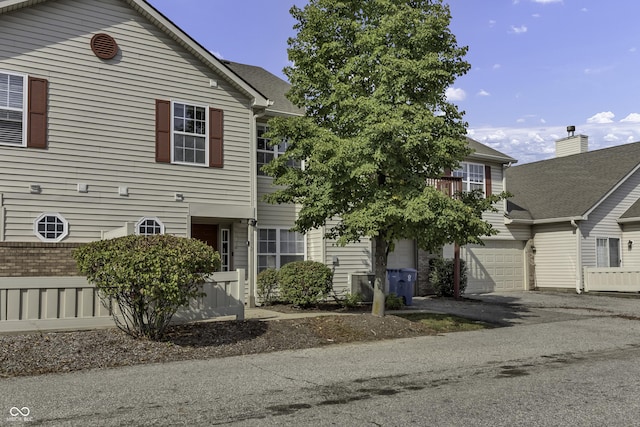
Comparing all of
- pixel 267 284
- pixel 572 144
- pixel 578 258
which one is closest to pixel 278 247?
pixel 267 284

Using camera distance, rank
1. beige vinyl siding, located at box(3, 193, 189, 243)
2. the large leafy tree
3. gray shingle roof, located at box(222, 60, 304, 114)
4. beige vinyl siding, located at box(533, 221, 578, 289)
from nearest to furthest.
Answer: the large leafy tree → beige vinyl siding, located at box(3, 193, 189, 243) → gray shingle roof, located at box(222, 60, 304, 114) → beige vinyl siding, located at box(533, 221, 578, 289)

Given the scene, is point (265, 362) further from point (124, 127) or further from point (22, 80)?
point (22, 80)

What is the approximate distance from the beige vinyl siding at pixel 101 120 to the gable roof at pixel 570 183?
14280mm

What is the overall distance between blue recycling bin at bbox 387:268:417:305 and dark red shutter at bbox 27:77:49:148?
959 cm

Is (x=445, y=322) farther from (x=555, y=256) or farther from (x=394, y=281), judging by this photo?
(x=555, y=256)

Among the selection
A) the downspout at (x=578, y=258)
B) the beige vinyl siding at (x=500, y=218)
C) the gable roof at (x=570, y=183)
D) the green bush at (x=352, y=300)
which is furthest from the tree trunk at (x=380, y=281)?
the downspout at (x=578, y=258)

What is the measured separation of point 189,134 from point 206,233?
9.05 feet

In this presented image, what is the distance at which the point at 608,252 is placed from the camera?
76.7 ft

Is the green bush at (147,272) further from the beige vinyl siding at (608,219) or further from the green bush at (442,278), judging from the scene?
the beige vinyl siding at (608,219)

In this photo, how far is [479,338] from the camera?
36.6ft

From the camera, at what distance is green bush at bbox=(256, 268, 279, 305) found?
1527 centimetres

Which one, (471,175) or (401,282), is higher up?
(471,175)

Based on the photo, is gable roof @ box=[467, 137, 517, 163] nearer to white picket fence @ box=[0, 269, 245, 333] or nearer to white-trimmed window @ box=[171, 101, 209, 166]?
white-trimmed window @ box=[171, 101, 209, 166]

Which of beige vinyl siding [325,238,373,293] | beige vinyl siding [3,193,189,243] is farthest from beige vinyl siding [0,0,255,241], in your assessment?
beige vinyl siding [325,238,373,293]
